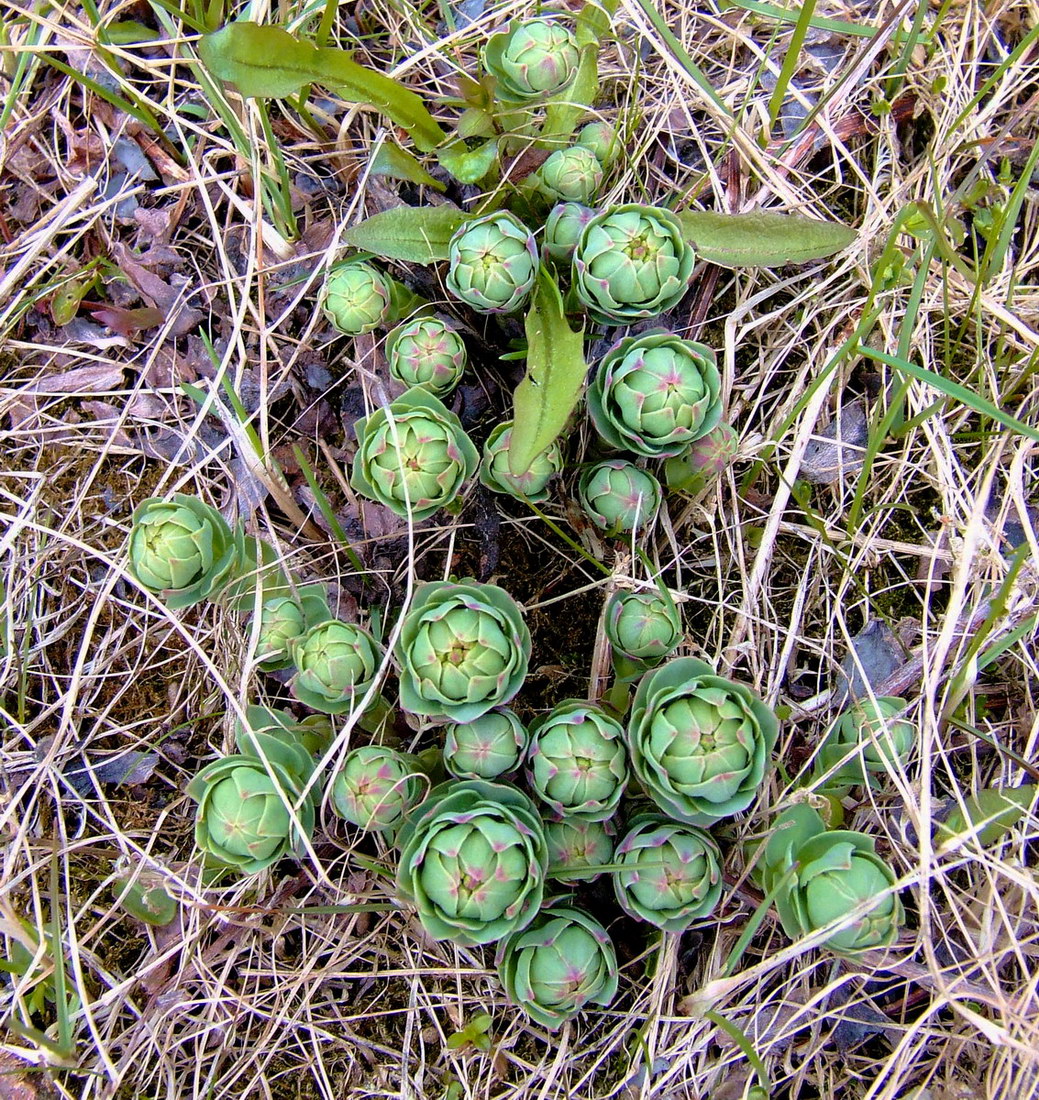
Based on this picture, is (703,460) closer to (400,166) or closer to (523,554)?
(523,554)

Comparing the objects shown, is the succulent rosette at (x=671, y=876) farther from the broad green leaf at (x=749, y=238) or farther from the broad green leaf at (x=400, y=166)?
the broad green leaf at (x=400, y=166)

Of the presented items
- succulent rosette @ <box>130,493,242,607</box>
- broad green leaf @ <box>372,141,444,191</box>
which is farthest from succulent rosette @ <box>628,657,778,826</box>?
broad green leaf @ <box>372,141,444,191</box>

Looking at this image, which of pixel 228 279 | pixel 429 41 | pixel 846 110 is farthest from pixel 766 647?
pixel 429 41

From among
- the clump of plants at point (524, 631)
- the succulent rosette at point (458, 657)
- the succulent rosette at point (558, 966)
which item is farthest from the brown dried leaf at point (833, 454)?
the succulent rosette at point (558, 966)

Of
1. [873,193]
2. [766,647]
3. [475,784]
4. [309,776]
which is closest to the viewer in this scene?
[475,784]

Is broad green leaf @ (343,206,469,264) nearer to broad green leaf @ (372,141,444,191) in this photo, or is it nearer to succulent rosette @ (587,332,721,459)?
broad green leaf @ (372,141,444,191)

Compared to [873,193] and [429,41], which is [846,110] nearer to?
[873,193]

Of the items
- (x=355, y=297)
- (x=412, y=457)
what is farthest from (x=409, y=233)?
(x=412, y=457)
